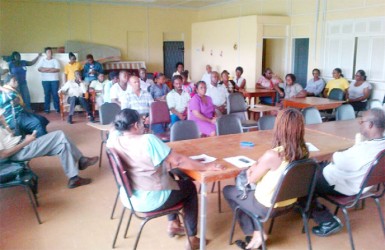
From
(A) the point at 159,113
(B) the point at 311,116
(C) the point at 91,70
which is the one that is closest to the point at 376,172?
(B) the point at 311,116

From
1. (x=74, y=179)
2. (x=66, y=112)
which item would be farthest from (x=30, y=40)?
(x=74, y=179)

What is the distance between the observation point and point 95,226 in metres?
3.36

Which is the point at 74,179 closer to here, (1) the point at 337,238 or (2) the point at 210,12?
(1) the point at 337,238

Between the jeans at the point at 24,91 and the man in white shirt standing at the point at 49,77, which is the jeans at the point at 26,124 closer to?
the jeans at the point at 24,91

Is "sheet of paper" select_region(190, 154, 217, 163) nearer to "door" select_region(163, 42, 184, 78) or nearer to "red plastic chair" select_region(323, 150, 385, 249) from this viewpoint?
"red plastic chair" select_region(323, 150, 385, 249)

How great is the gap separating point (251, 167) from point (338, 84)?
5.87 meters

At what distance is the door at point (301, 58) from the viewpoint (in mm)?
9219

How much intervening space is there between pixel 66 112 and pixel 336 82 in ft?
21.0

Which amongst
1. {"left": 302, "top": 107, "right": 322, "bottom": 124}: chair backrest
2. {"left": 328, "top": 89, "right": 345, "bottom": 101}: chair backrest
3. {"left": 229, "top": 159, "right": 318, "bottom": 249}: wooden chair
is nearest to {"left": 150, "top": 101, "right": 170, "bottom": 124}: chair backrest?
{"left": 302, "top": 107, "right": 322, "bottom": 124}: chair backrest

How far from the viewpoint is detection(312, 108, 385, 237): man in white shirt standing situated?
2.82 meters

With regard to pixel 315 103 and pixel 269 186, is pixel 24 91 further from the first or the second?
pixel 269 186

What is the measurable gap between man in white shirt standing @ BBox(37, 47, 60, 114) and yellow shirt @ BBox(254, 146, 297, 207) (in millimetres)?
8047

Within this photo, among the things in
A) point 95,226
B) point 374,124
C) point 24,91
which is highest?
point 374,124

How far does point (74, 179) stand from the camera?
427 centimetres
